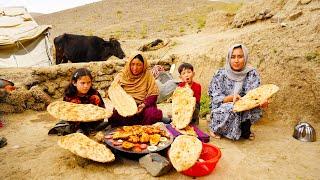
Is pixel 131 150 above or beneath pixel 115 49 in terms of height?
beneath

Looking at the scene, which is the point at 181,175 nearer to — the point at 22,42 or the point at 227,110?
the point at 227,110

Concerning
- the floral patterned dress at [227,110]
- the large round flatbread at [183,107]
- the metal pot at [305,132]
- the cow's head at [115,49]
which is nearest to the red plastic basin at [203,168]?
the large round flatbread at [183,107]

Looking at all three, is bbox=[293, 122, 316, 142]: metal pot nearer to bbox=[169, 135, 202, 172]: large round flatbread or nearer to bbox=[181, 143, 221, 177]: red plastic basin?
bbox=[181, 143, 221, 177]: red plastic basin

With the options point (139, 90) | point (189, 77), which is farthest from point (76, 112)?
point (189, 77)

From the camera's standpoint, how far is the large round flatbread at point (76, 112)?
11.5ft

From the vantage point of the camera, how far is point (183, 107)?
154 inches

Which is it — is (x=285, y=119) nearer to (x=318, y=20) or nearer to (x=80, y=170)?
(x=318, y=20)

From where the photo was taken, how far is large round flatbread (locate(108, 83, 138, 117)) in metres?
3.83

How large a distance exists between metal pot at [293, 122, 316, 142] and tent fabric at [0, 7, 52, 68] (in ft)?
24.9

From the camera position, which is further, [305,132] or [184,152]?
[305,132]

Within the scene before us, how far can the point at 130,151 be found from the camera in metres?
3.16

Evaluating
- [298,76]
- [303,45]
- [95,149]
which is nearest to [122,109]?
[95,149]

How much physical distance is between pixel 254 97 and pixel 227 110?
1.13ft

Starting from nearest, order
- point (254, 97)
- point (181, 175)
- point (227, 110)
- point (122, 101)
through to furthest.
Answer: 1. point (181, 175)
2. point (254, 97)
3. point (227, 110)
4. point (122, 101)
